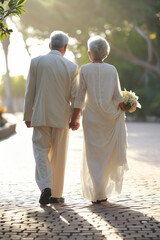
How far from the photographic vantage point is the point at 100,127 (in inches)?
247

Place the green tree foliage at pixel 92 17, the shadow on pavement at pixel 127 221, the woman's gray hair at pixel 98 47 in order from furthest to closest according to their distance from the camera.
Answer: the green tree foliage at pixel 92 17 < the woman's gray hair at pixel 98 47 < the shadow on pavement at pixel 127 221

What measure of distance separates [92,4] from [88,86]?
20.8 m

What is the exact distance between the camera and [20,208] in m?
5.86

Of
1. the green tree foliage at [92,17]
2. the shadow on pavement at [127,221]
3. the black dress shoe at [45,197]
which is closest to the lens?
the shadow on pavement at [127,221]

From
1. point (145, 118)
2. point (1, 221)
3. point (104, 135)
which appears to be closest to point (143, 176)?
point (104, 135)

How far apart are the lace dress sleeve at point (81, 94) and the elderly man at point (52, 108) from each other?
127 mm

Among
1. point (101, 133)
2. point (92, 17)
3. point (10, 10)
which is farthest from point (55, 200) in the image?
point (92, 17)

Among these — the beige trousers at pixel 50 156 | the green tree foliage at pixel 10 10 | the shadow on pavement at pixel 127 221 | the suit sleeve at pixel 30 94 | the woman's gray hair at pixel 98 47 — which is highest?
the green tree foliage at pixel 10 10

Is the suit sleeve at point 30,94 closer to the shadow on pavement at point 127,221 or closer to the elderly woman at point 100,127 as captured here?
the elderly woman at point 100,127

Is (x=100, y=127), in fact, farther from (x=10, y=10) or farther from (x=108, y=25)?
(x=108, y=25)

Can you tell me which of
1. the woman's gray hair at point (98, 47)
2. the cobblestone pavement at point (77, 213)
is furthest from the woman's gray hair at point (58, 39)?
the cobblestone pavement at point (77, 213)

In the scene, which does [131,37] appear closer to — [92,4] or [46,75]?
[92,4]

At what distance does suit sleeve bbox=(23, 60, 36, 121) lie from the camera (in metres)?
6.23

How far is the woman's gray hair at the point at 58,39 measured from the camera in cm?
627
